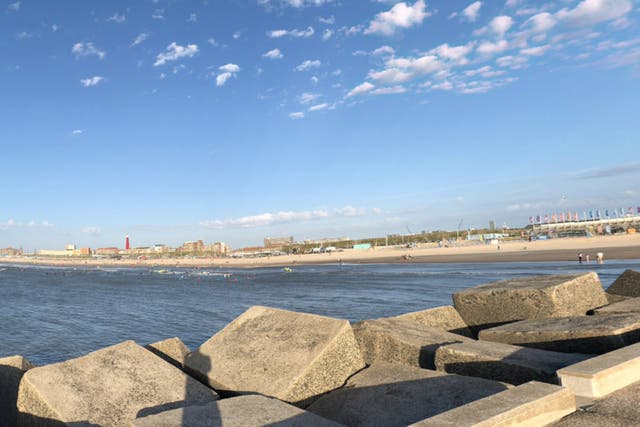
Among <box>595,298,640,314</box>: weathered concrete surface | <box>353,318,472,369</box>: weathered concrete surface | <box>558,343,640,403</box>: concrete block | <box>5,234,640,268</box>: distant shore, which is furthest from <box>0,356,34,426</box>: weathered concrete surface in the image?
<box>5,234,640,268</box>: distant shore

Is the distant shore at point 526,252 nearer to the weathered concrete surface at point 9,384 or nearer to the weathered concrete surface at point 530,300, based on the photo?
the weathered concrete surface at point 530,300

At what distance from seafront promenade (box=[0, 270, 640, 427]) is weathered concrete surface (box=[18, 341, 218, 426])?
12 mm

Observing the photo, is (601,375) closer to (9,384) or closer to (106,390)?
(106,390)

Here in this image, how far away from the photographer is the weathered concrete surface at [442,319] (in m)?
6.34

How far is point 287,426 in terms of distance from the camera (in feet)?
8.64

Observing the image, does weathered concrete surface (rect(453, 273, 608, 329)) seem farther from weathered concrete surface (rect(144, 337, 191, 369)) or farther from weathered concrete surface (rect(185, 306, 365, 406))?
weathered concrete surface (rect(144, 337, 191, 369))

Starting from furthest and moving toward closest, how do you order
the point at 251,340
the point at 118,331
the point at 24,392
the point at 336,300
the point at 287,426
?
the point at 336,300 → the point at 118,331 → the point at 251,340 → the point at 24,392 → the point at 287,426

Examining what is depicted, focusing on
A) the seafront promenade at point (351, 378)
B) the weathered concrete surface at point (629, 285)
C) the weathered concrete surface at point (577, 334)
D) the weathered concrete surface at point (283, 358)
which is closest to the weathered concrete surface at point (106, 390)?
the seafront promenade at point (351, 378)

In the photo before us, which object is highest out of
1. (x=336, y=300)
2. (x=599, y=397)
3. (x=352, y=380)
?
(x=599, y=397)

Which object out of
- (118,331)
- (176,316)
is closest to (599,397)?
(118,331)

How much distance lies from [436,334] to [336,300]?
19969 mm

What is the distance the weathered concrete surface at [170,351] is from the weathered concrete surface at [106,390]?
4.50 feet

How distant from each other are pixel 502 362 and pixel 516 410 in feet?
5.38

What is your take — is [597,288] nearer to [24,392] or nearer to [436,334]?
[436,334]
